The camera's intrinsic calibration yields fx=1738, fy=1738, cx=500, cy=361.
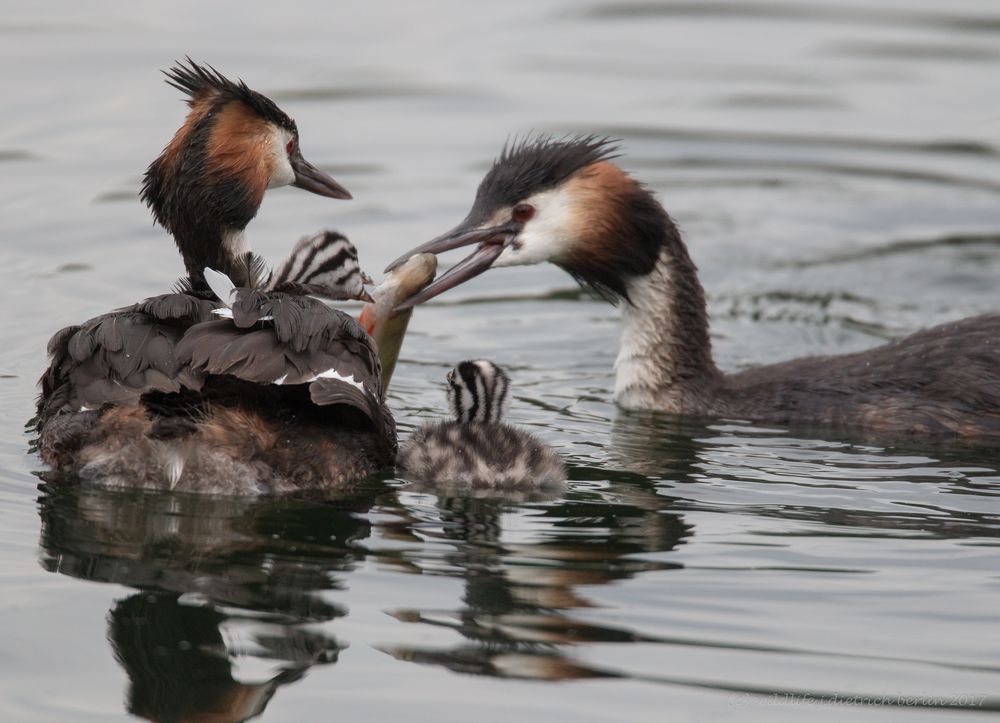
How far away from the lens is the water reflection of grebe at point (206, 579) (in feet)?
15.9

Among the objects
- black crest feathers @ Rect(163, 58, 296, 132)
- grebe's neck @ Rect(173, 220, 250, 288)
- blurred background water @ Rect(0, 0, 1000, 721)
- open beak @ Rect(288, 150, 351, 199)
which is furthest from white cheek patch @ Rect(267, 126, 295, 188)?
blurred background water @ Rect(0, 0, 1000, 721)

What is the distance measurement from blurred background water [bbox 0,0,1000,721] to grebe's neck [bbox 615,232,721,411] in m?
0.27

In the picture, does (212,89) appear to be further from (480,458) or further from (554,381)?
(554,381)

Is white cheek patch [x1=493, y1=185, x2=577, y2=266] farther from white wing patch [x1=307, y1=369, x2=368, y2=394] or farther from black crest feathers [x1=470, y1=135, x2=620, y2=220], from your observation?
white wing patch [x1=307, y1=369, x2=368, y2=394]

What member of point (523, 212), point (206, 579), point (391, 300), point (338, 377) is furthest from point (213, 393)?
point (523, 212)

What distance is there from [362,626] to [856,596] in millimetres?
1573

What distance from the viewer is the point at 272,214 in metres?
11.3

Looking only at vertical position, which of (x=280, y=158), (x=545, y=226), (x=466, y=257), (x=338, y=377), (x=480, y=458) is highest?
(x=280, y=158)

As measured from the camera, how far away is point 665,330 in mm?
8281

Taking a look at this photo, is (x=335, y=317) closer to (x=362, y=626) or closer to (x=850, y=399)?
(x=362, y=626)

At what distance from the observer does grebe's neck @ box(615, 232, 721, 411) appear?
323 inches

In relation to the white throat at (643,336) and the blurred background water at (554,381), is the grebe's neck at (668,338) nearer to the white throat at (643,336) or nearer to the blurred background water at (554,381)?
the white throat at (643,336)

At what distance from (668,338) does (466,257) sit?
1.08 metres

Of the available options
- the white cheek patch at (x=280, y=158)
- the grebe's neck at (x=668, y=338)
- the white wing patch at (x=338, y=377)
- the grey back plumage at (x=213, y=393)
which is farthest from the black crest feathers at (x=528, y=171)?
the white wing patch at (x=338, y=377)
